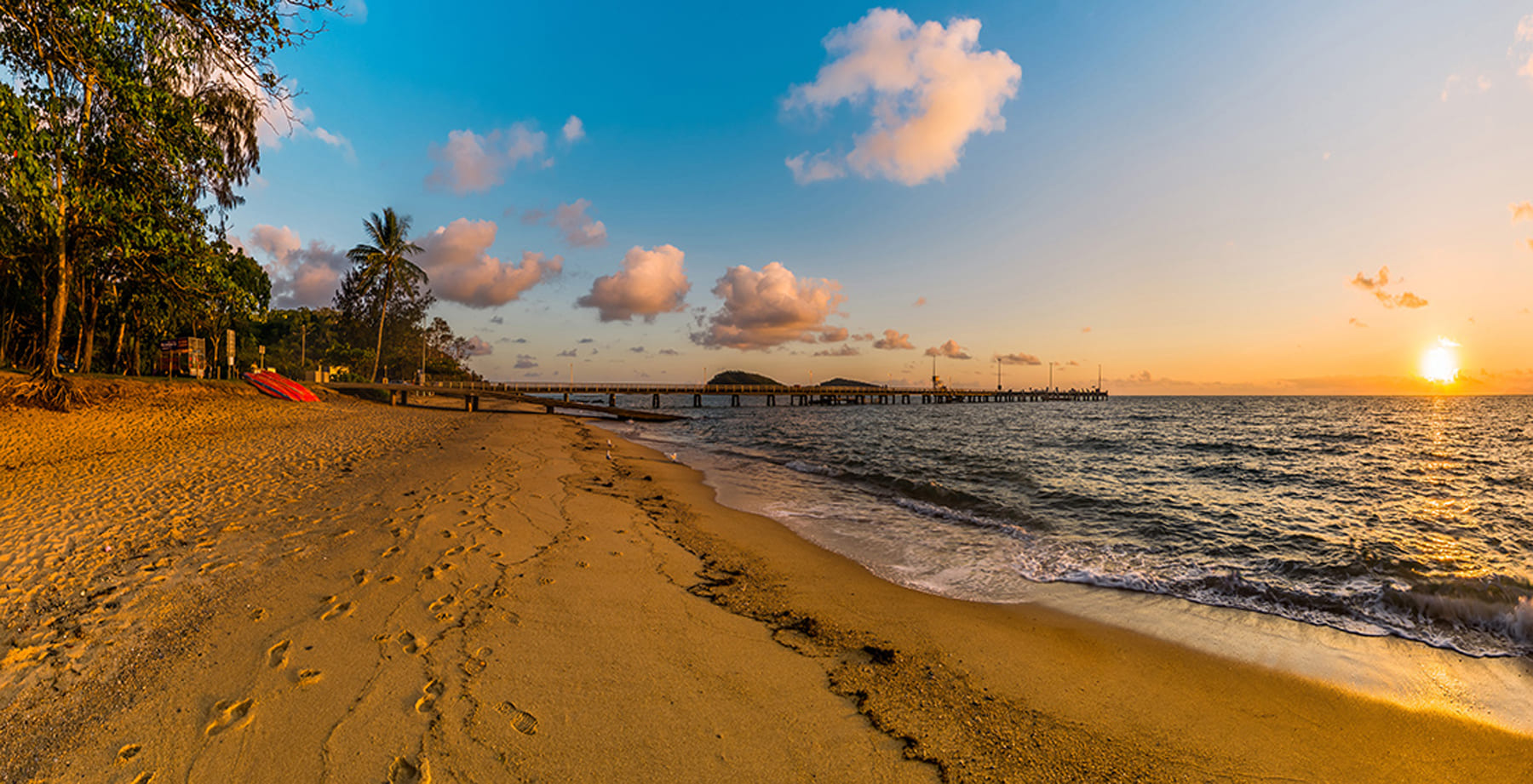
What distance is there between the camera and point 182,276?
15.0m

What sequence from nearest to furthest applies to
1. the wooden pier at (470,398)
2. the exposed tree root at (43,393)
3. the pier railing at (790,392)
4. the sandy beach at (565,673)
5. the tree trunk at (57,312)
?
the sandy beach at (565,673) < the exposed tree root at (43,393) < the tree trunk at (57,312) < the wooden pier at (470,398) < the pier railing at (790,392)

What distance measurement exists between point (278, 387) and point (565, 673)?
30.2 metres

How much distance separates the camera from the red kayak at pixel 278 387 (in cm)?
2442

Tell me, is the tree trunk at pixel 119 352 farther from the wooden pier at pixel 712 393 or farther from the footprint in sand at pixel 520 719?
the footprint in sand at pixel 520 719

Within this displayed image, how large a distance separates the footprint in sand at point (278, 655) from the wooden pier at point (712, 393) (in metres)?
33.3

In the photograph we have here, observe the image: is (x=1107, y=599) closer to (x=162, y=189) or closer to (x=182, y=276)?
(x=162, y=189)

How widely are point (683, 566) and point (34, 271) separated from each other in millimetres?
30205

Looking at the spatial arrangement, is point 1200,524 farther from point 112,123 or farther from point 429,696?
point 112,123

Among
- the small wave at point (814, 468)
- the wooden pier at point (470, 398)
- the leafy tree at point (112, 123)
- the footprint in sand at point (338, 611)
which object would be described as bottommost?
the small wave at point (814, 468)

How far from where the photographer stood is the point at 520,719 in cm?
316

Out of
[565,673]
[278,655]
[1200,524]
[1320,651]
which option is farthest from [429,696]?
[1200,524]

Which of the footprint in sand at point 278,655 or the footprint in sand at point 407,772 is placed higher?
the footprint in sand at point 278,655

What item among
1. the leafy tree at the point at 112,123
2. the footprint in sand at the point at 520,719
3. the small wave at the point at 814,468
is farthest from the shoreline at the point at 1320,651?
the leafy tree at the point at 112,123

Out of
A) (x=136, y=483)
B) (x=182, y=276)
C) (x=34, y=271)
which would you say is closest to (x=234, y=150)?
(x=182, y=276)
